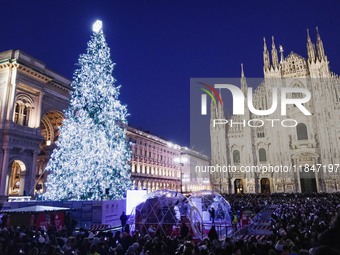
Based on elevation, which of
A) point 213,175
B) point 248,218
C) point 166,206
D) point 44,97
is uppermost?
point 44,97

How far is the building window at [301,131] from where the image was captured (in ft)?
162

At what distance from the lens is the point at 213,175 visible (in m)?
52.8

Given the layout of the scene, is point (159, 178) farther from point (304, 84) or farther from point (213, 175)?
point (304, 84)

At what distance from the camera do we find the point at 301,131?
49.8 metres

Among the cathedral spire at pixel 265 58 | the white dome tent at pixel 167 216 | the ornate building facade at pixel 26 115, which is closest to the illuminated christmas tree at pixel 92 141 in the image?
the white dome tent at pixel 167 216

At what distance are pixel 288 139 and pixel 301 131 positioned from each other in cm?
312

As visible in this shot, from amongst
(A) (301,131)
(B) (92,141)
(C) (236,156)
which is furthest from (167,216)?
(A) (301,131)

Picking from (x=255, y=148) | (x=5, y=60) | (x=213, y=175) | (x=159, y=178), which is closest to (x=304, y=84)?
(x=255, y=148)

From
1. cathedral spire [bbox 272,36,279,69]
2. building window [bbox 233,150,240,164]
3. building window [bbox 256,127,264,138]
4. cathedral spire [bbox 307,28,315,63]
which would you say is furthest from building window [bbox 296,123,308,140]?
cathedral spire [bbox 272,36,279,69]

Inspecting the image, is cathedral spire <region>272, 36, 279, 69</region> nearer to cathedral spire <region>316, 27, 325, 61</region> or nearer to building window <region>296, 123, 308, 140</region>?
cathedral spire <region>316, 27, 325, 61</region>

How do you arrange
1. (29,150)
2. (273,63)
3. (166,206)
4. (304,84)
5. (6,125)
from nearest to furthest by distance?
(166,206), (6,125), (29,150), (304,84), (273,63)

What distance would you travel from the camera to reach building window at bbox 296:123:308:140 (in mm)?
49525

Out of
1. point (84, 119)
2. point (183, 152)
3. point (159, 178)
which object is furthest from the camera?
point (183, 152)

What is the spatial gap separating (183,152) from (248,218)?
53019 millimetres
